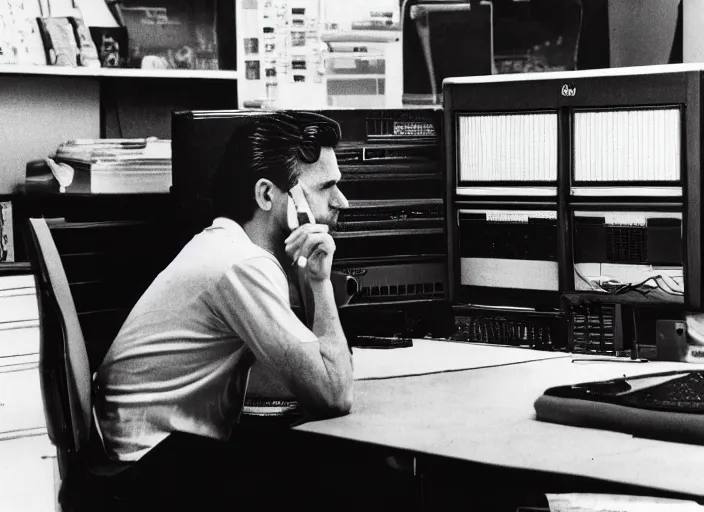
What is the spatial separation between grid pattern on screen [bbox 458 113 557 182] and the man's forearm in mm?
726

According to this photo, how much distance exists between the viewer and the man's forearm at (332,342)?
1972 mm

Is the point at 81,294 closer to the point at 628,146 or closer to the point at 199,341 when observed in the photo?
the point at 199,341

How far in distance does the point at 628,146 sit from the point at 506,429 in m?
0.81

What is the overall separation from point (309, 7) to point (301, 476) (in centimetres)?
104

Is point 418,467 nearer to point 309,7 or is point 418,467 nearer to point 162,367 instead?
point 162,367

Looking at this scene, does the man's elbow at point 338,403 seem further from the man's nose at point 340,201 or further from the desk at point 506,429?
the man's nose at point 340,201

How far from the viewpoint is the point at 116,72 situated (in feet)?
9.77

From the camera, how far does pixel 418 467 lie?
72.0 inches

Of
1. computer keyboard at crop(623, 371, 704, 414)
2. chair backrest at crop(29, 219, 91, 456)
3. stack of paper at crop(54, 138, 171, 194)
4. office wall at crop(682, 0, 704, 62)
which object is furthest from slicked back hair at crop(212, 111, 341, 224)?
office wall at crop(682, 0, 704, 62)

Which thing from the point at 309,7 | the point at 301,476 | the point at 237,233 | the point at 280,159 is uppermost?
the point at 309,7

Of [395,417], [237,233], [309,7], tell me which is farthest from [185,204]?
[309,7]

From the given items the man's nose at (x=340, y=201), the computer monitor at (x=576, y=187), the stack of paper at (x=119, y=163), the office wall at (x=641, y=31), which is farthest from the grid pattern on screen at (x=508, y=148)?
the office wall at (x=641, y=31)

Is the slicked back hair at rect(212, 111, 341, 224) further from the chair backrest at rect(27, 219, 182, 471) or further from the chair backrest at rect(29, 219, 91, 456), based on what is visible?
the chair backrest at rect(29, 219, 91, 456)

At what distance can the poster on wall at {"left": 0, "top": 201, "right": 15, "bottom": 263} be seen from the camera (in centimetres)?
290
